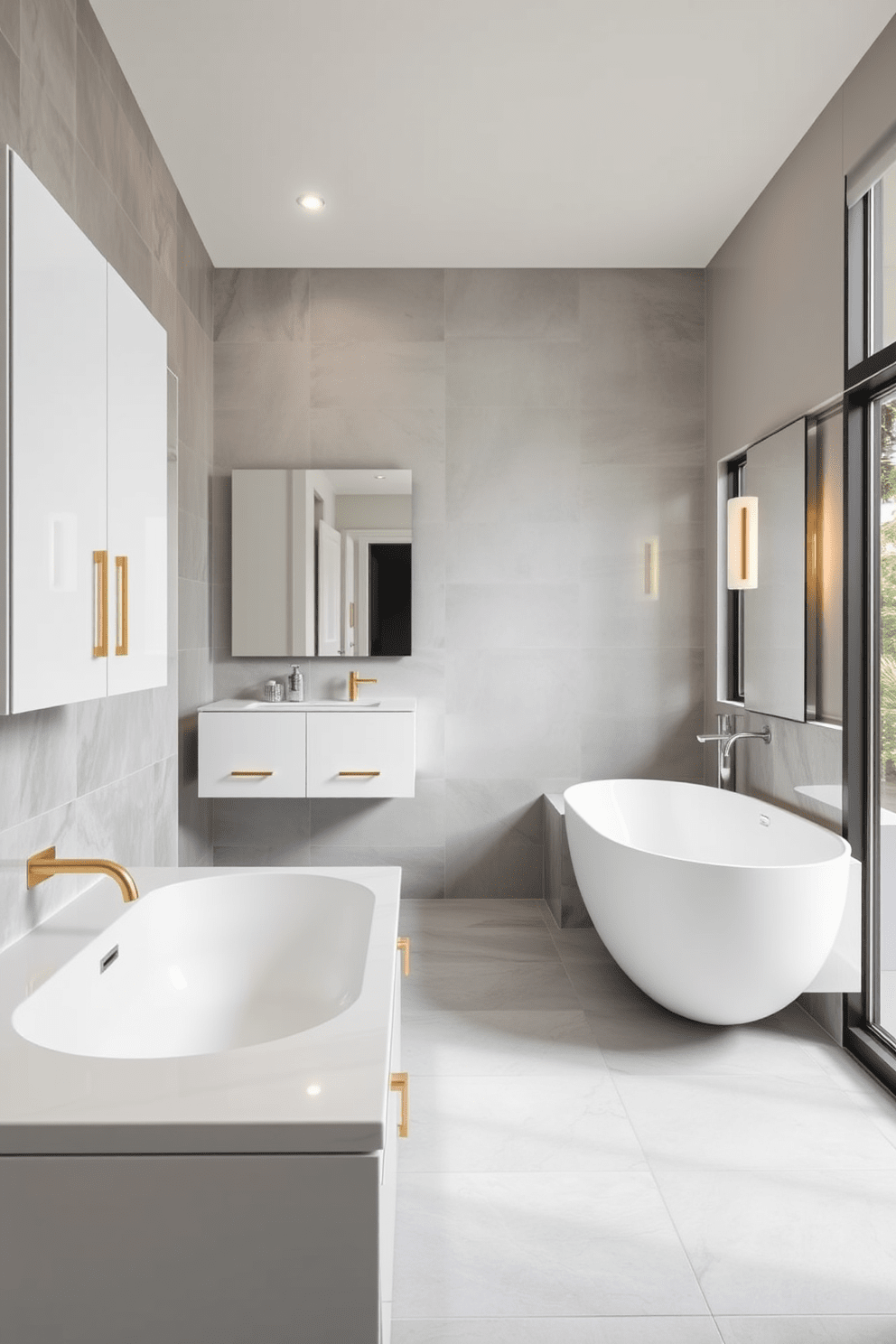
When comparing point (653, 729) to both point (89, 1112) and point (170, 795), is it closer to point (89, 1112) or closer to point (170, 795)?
point (170, 795)

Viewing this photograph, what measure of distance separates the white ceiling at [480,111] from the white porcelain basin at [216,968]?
7.28ft

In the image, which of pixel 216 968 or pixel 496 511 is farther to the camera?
pixel 496 511

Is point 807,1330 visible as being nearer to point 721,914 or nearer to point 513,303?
point 721,914

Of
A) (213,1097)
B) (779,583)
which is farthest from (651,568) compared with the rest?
(213,1097)

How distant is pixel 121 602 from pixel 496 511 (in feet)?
8.31

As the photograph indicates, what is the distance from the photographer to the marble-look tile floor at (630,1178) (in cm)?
157

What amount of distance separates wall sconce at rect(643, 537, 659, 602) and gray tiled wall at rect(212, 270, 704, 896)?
32 millimetres

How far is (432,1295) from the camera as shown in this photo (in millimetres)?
1611

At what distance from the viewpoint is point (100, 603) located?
144 centimetres

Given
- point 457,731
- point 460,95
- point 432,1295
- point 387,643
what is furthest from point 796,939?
point 460,95

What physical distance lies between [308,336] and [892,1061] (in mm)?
3438

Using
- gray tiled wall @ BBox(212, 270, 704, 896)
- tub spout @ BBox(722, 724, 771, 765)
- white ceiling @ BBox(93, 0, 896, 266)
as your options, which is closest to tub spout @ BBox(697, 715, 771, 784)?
tub spout @ BBox(722, 724, 771, 765)

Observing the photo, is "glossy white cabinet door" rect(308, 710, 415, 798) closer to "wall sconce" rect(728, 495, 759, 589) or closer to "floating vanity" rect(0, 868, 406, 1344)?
"wall sconce" rect(728, 495, 759, 589)

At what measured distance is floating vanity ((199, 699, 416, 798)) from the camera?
3480 mm
